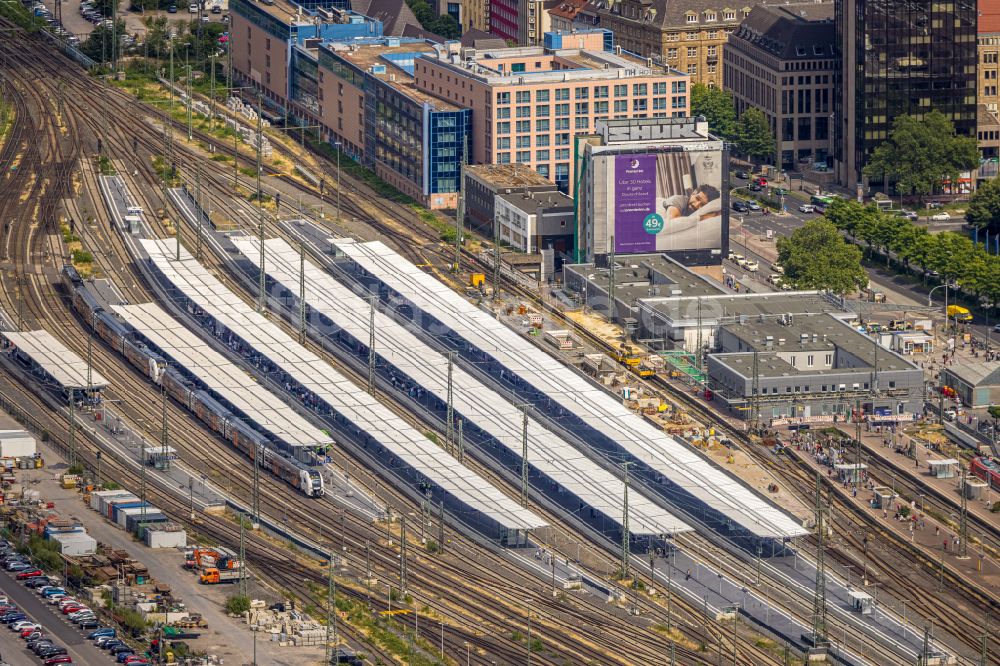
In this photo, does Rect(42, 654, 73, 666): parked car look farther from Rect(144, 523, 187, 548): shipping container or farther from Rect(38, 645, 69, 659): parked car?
Rect(144, 523, 187, 548): shipping container

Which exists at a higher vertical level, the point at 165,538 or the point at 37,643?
the point at 165,538

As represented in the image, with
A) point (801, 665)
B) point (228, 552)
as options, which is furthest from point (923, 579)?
point (228, 552)

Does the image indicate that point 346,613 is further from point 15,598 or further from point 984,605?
point 984,605

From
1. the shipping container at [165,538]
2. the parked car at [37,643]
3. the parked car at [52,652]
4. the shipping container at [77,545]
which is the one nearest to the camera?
the parked car at [52,652]

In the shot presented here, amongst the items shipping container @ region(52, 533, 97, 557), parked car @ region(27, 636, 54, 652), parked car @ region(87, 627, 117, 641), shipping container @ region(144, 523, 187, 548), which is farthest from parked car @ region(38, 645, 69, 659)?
shipping container @ region(144, 523, 187, 548)

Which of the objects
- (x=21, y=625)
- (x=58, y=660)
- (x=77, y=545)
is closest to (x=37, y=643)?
(x=58, y=660)

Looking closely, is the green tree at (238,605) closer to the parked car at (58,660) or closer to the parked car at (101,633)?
the parked car at (101,633)

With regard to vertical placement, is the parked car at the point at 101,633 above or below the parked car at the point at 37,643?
below

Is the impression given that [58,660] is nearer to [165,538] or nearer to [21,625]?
[21,625]

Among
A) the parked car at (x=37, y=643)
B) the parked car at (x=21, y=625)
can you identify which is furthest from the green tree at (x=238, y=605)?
the parked car at (x=37, y=643)
